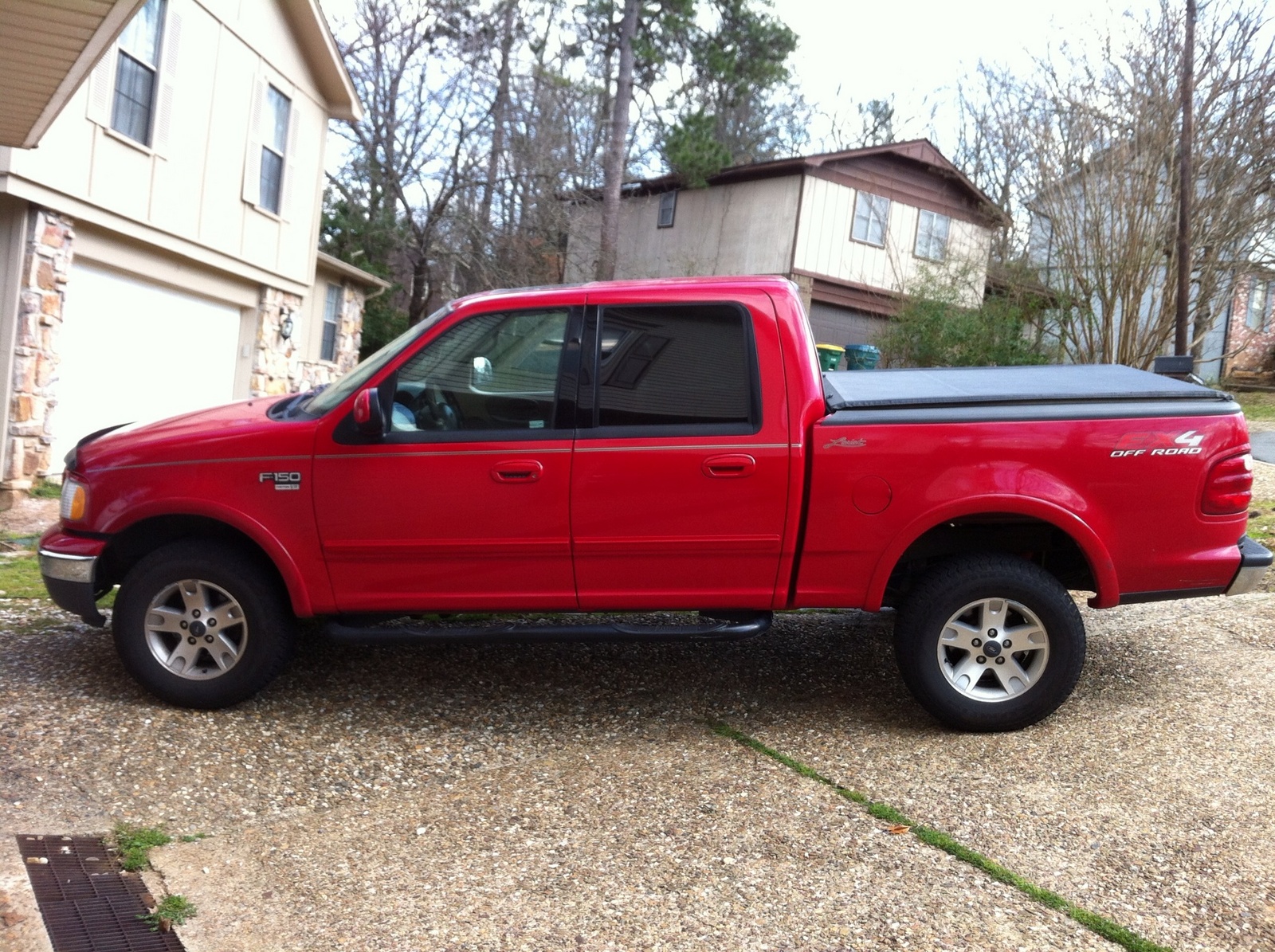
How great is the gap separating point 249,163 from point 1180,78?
12630 mm

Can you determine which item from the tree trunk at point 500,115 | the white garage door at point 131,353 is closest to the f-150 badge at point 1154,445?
the white garage door at point 131,353

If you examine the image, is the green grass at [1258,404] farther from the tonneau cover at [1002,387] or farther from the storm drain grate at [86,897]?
the storm drain grate at [86,897]

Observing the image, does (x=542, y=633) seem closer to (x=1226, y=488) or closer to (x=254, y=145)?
(x=1226, y=488)

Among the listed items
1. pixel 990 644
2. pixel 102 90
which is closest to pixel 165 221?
pixel 102 90

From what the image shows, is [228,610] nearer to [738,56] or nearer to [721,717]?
[721,717]

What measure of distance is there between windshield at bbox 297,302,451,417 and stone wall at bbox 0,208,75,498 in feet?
20.7

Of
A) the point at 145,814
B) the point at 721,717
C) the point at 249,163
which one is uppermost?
the point at 249,163

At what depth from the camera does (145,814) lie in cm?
417

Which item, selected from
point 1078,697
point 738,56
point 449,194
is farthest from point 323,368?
point 1078,697

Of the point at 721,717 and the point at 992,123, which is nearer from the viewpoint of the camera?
the point at 721,717

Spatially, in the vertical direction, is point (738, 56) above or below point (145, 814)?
above

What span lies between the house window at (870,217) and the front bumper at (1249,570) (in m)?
20.3

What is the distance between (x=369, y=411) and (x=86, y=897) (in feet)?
6.91

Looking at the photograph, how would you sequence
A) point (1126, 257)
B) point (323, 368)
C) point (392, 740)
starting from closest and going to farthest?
point (392, 740) → point (1126, 257) → point (323, 368)
